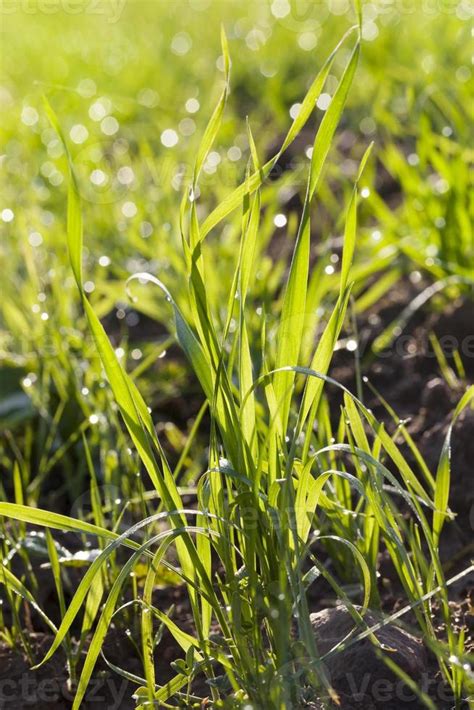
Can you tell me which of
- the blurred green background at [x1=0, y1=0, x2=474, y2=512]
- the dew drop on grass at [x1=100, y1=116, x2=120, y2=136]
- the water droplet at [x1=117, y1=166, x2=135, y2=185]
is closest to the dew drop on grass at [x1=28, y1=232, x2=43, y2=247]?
the blurred green background at [x1=0, y1=0, x2=474, y2=512]

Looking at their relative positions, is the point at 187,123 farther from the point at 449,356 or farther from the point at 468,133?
the point at 449,356

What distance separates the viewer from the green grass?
966mm

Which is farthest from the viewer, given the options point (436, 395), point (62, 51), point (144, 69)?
point (62, 51)

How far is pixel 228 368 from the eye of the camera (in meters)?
1.02

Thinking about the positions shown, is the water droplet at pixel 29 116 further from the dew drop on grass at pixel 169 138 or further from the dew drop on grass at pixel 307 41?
the dew drop on grass at pixel 307 41

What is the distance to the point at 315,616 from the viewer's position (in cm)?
115

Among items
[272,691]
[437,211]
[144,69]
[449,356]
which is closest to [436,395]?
[449,356]

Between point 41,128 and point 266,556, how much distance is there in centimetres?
289

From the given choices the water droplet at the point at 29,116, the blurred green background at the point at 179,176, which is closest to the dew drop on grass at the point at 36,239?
the blurred green background at the point at 179,176

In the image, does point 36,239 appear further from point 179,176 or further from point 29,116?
point 29,116

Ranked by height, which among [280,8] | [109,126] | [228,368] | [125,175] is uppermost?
[280,8]

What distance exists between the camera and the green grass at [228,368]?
38.0 inches

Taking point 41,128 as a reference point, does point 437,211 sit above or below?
below

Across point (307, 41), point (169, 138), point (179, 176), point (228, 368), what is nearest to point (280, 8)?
point (307, 41)
